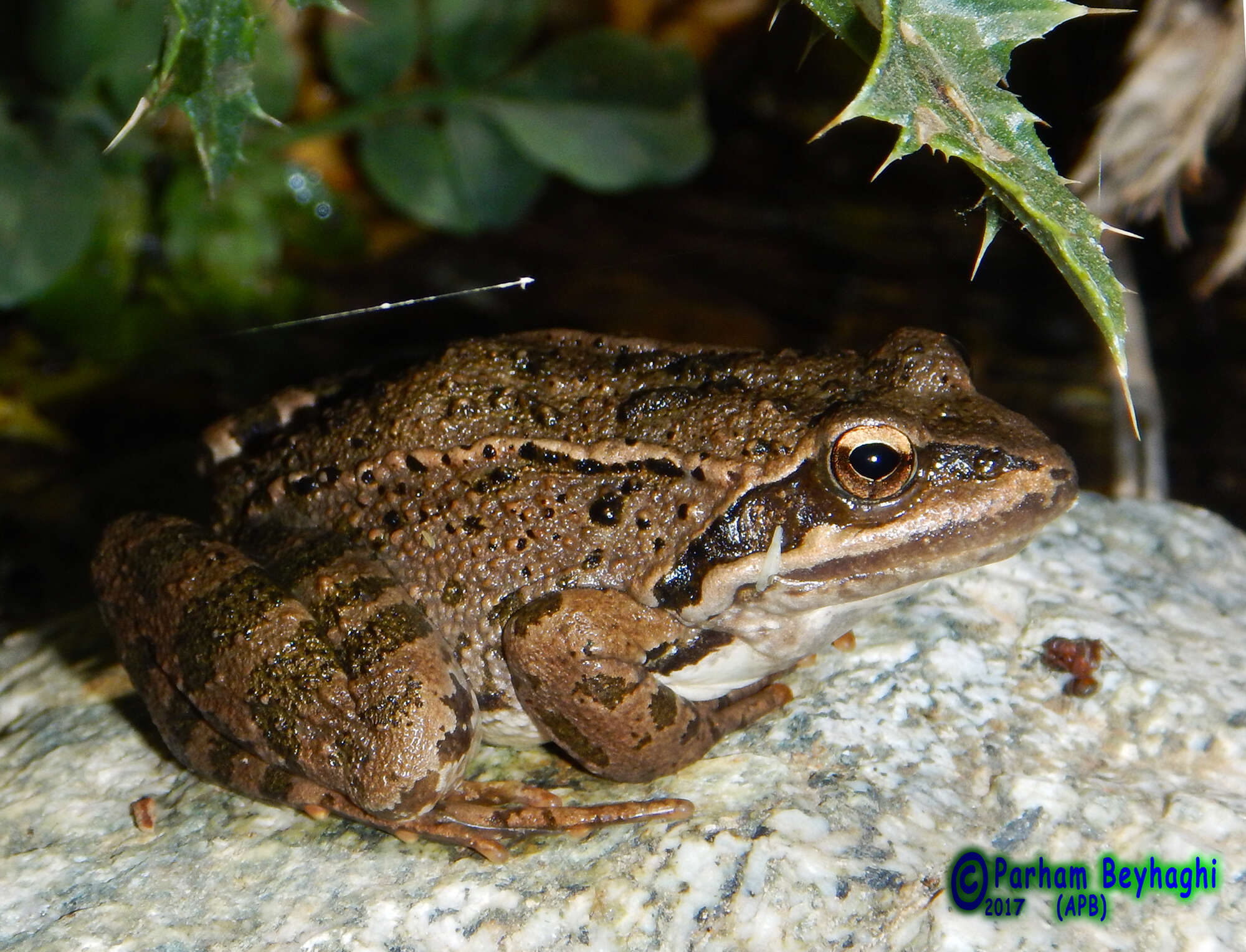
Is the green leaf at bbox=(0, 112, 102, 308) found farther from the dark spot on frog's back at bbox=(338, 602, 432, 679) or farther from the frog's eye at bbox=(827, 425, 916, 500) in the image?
the frog's eye at bbox=(827, 425, 916, 500)

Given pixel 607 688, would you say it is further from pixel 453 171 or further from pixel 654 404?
pixel 453 171

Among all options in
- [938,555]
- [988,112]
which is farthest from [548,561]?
[988,112]

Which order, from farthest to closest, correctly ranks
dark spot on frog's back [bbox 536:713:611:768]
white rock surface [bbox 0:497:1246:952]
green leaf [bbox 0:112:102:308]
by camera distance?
1. green leaf [bbox 0:112:102:308]
2. dark spot on frog's back [bbox 536:713:611:768]
3. white rock surface [bbox 0:497:1246:952]

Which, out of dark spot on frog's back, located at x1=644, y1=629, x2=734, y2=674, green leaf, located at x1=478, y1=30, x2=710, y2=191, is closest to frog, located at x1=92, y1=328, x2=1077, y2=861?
dark spot on frog's back, located at x1=644, y1=629, x2=734, y2=674

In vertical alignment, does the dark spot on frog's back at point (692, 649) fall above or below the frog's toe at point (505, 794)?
above

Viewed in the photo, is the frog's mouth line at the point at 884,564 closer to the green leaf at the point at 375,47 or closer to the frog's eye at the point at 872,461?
the frog's eye at the point at 872,461

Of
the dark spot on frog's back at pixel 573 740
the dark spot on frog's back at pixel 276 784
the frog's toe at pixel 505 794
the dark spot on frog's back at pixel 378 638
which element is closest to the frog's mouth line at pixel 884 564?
the dark spot on frog's back at pixel 573 740
